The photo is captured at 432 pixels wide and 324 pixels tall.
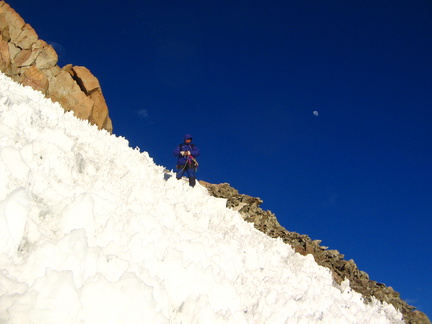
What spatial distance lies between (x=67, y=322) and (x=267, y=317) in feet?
10.7

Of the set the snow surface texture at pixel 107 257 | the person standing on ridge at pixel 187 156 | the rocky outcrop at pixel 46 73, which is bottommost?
the snow surface texture at pixel 107 257

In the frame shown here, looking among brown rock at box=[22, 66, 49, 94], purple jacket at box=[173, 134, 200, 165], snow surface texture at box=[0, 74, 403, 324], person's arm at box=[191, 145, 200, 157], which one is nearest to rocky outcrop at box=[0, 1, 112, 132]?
brown rock at box=[22, 66, 49, 94]

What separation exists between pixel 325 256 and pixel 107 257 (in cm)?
1359

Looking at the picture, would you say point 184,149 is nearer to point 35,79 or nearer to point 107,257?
point 107,257

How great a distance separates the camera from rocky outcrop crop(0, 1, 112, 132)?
85.0 feet

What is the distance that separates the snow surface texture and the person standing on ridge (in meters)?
4.00

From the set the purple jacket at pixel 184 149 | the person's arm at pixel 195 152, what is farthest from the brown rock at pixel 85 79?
the person's arm at pixel 195 152

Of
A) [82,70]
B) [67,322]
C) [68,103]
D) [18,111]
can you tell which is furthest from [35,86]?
[67,322]

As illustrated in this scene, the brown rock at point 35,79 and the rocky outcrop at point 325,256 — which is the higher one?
the brown rock at point 35,79

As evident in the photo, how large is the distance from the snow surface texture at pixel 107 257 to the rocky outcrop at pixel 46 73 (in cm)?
1942

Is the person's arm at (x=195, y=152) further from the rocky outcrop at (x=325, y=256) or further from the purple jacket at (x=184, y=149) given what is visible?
the rocky outcrop at (x=325, y=256)

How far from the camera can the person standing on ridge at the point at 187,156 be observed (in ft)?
42.7

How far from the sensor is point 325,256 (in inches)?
633

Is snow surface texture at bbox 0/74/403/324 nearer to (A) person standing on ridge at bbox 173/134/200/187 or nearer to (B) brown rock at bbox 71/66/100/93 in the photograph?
(A) person standing on ridge at bbox 173/134/200/187
